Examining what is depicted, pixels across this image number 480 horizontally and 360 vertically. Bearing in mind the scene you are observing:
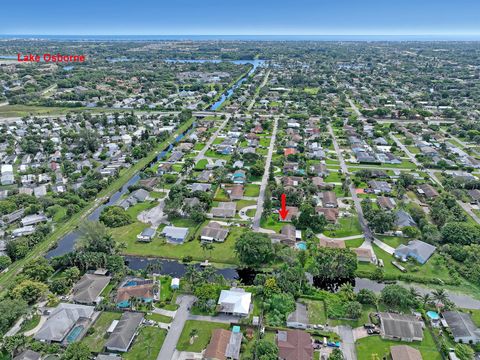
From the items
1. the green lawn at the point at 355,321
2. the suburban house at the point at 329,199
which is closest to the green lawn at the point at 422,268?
the green lawn at the point at 355,321

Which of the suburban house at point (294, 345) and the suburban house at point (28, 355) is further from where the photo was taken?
the suburban house at point (294, 345)

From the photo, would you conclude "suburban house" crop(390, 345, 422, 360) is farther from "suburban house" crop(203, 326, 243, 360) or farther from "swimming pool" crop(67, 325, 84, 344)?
"swimming pool" crop(67, 325, 84, 344)

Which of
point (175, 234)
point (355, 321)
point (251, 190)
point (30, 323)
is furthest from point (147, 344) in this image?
point (251, 190)

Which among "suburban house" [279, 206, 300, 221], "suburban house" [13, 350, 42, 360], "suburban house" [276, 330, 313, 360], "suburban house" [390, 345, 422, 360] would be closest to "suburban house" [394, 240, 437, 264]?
"suburban house" [390, 345, 422, 360]

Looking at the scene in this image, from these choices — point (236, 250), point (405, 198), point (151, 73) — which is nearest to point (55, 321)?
point (236, 250)

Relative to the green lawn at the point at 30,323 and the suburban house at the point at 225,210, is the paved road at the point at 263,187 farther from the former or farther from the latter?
the green lawn at the point at 30,323

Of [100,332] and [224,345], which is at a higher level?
[224,345]

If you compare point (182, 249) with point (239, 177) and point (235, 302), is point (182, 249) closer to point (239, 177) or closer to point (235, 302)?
point (235, 302)
